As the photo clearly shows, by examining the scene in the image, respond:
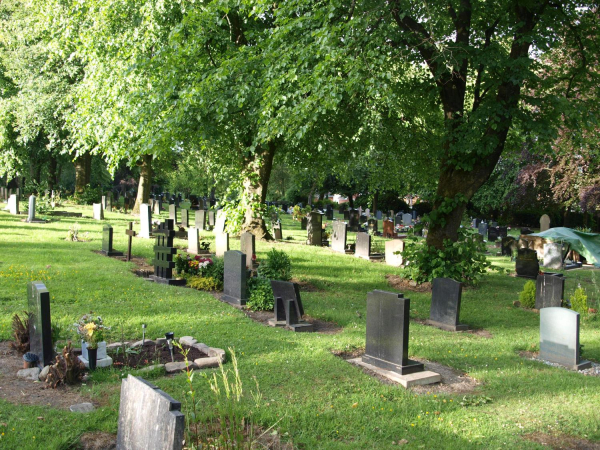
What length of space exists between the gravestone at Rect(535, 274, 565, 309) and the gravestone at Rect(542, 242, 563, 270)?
346 inches

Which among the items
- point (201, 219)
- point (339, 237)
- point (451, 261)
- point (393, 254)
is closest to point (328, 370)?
point (451, 261)

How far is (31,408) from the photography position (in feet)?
18.1

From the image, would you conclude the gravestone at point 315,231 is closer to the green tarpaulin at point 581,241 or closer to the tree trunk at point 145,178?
the green tarpaulin at point 581,241

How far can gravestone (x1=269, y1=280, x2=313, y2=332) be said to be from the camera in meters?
9.75

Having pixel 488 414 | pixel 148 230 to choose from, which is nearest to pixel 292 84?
pixel 488 414

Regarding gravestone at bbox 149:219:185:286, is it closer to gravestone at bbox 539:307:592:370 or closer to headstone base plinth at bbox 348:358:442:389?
headstone base plinth at bbox 348:358:442:389

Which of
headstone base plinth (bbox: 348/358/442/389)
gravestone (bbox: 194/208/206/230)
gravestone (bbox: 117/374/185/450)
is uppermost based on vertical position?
gravestone (bbox: 194/208/206/230)

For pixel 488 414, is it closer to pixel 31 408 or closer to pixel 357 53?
pixel 31 408

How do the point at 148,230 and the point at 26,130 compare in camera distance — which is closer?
the point at 148,230

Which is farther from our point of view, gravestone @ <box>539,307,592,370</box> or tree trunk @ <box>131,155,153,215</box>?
tree trunk @ <box>131,155,153,215</box>

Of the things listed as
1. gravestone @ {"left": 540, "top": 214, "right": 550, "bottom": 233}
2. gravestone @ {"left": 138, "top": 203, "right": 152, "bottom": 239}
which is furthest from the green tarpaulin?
gravestone @ {"left": 138, "top": 203, "right": 152, "bottom": 239}

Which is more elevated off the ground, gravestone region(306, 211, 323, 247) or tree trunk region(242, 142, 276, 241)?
tree trunk region(242, 142, 276, 241)

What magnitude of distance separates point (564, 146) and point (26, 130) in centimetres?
2334

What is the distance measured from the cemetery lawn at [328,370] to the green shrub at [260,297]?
1.89 feet
